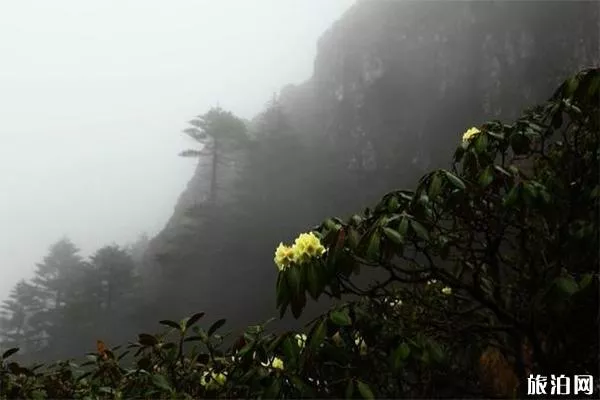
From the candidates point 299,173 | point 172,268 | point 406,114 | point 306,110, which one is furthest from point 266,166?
point 306,110

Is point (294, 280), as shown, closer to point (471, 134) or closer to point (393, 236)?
point (393, 236)

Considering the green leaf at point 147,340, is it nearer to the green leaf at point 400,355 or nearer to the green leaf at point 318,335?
the green leaf at point 318,335

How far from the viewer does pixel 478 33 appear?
3450 cm

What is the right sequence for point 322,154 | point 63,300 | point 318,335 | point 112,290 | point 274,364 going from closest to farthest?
point 318,335 < point 274,364 < point 112,290 < point 63,300 < point 322,154

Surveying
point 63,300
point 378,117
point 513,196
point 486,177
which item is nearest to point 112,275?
point 63,300

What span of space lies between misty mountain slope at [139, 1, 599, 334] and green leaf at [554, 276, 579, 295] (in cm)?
1981

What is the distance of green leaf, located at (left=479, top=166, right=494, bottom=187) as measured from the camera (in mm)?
2051

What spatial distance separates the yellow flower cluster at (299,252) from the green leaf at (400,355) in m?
0.47

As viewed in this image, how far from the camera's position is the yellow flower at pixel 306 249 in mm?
1831

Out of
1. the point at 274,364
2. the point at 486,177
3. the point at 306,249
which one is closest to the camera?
the point at 306,249

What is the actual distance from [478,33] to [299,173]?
1734cm

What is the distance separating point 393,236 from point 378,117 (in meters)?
35.3

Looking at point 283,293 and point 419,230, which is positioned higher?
point 419,230

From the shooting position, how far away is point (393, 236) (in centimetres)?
171
